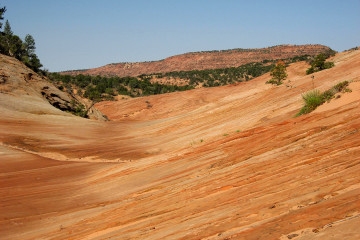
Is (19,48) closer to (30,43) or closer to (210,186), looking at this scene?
(30,43)

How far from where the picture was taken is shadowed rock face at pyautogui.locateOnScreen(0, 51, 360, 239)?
594cm

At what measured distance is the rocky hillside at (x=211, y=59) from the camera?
483 ft

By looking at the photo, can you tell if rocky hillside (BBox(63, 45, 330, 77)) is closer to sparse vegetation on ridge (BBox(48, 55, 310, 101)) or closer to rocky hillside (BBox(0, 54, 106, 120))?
sparse vegetation on ridge (BBox(48, 55, 310, 101))

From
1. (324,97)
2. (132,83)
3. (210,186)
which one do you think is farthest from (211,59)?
(210,186)

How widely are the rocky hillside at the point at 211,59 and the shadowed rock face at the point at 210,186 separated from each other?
434 ft

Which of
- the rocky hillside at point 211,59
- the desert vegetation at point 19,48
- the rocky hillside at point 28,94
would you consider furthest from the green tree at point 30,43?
the rocky hillside at point 211,59

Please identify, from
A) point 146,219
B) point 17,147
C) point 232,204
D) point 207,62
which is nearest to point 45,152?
point 17,147

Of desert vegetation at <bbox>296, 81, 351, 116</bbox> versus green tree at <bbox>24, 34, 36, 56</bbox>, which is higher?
green tree at <bbox>24, 34, 36, 56</bbox>

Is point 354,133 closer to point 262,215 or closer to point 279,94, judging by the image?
point 262,215

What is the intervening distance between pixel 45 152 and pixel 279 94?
15.5 metres

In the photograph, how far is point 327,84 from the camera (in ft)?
70.7

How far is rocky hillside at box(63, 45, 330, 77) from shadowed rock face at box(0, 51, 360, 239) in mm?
132293

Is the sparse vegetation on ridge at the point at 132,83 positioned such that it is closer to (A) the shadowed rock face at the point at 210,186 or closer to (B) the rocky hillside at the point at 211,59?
(A) the shadowed rock face at the point at 210,186

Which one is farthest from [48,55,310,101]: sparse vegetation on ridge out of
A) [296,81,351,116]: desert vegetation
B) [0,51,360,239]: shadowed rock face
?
[296,81,351,116]: desert vegetation
